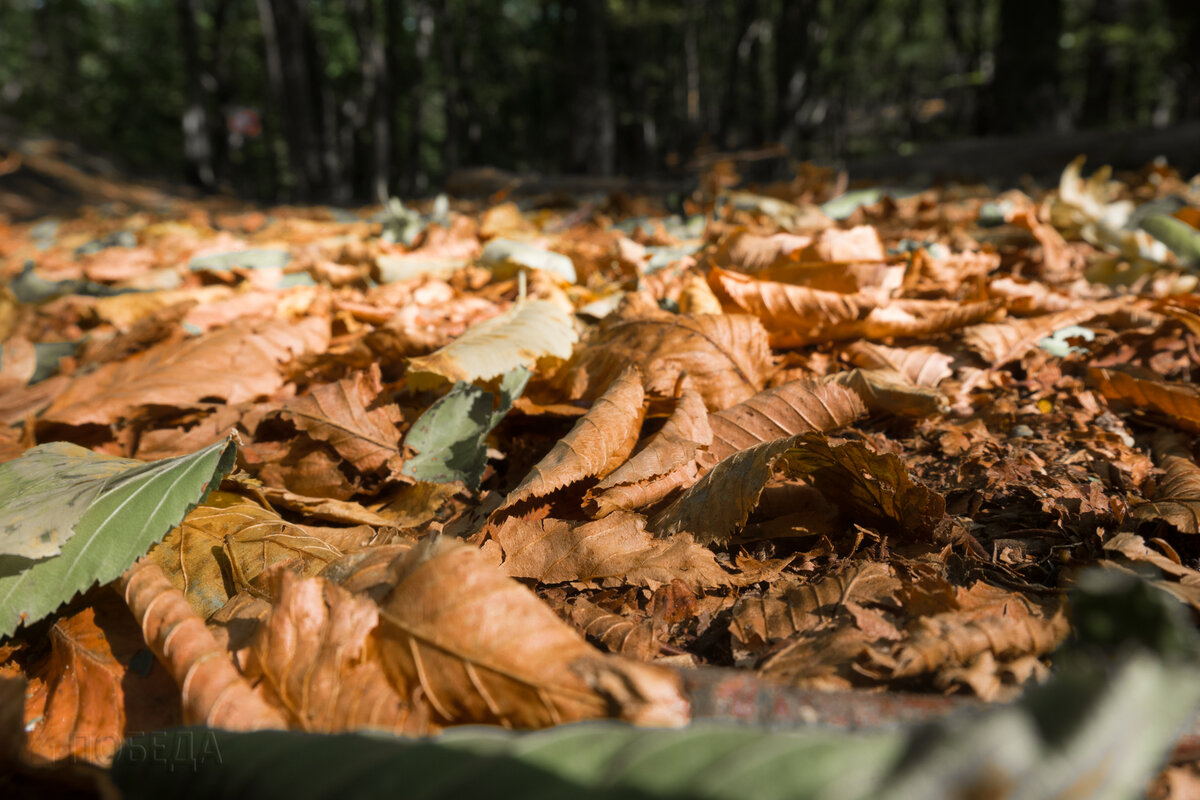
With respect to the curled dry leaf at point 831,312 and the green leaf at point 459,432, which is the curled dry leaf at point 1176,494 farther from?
the green leaf at point 459,432

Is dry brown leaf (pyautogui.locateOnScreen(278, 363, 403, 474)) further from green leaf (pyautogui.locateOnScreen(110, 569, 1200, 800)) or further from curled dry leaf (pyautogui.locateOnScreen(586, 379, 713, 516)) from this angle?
green leaf (pyautogui.locateOnScreen(110, 569, 1200, 800))

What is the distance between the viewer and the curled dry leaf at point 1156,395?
4.05 ft

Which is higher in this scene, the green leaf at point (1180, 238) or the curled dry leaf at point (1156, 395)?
the green leaf at point (1180, 238)

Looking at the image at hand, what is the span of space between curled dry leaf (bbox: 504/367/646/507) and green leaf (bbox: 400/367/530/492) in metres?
0.14

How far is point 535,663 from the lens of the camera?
0.66 metres

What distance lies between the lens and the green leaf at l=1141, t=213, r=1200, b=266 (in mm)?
1935

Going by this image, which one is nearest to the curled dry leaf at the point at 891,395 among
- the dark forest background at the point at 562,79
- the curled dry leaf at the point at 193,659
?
the curled dry leaf at the point at 193,659

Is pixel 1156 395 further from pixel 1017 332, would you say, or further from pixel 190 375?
pixel 190 375

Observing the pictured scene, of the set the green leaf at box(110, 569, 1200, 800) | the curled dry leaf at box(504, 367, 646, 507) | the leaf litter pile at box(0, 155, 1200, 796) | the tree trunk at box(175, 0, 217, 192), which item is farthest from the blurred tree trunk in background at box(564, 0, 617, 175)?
the green leaf at box(110, 569, 1200, 800)

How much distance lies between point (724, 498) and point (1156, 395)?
0.89m

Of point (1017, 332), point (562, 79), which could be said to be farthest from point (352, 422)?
point (562, 79)

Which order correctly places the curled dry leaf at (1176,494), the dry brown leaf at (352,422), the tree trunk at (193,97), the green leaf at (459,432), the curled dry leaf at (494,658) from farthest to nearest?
1. the tree trunk at (193,97)
2. the dry brown leaf at (352,422)
3. the green leaf at (459,432)
4. the curled dry leaf at (1176,494)
5. the curled dry leaf at (494,658)

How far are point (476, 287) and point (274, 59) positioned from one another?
18.2m

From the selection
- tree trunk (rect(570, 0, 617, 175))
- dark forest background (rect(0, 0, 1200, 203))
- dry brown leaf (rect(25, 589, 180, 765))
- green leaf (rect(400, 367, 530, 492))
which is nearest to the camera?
dry brown leaf (rect(25, 589, 180, 765))
